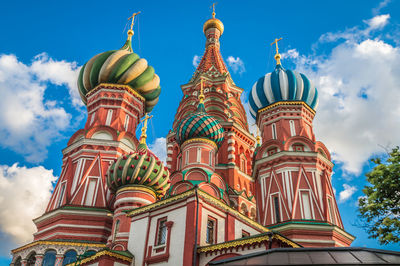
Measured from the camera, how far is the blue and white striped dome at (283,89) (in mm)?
23516

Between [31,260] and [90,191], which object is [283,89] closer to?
[90,191]

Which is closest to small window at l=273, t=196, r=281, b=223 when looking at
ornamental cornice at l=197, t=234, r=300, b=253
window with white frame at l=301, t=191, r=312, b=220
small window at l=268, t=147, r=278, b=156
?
window with white frame at l=301, t=191, r=312, b=220

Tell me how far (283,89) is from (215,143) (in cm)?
791

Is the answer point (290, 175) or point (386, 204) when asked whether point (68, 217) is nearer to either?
point (290, 175)

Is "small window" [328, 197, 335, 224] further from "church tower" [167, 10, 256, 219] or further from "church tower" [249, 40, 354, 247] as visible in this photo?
"church tower" [167, 10, 256, 219]

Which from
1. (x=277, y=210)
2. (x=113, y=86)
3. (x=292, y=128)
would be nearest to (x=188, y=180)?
(x=277, y=210)

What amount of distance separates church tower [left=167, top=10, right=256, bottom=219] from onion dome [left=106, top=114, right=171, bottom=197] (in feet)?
2.54

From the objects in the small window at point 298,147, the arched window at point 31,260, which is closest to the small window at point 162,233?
the arched window at point 31,260

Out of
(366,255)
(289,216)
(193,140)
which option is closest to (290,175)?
(289,216)

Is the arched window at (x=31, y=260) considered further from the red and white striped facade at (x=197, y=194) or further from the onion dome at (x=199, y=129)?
the onion dome at (x=199, y=129)

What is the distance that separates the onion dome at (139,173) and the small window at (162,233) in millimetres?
4047

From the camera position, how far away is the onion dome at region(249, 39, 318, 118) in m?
23.5

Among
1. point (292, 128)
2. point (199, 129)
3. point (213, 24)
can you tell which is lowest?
point (199, 129)

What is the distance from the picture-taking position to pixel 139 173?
56.0 ft
